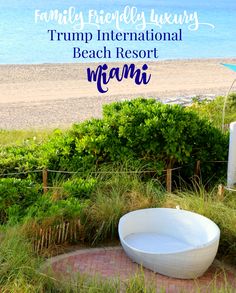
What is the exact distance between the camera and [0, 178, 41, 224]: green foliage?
6.65 meters

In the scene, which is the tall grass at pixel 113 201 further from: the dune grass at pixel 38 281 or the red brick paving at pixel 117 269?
the dune grass at pixel 38 281

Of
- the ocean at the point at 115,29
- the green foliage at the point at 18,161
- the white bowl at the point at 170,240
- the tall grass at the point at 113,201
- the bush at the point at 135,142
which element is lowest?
the white bowl at the point at 170,240

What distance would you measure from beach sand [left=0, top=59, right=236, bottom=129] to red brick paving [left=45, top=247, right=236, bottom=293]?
7451 millimetres

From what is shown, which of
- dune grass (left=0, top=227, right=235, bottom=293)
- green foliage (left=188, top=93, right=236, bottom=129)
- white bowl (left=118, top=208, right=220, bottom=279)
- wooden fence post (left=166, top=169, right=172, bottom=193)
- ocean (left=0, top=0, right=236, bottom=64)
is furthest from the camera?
ocean (left=0, top=0, right=236, bottom=64)

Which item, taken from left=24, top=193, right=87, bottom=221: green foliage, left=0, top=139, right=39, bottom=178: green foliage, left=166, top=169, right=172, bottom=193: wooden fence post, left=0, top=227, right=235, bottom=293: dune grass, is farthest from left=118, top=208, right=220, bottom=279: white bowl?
left=0, top=139, right=39, bottom=178: green foliage

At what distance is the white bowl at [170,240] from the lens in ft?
18.7

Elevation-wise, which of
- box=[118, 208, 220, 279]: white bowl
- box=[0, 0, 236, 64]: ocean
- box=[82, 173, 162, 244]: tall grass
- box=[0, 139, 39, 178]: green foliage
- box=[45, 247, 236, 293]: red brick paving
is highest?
box=[0, 0, 236, 64]: ocean

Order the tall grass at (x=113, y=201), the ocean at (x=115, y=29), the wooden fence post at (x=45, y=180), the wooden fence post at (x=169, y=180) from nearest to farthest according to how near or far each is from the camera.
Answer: the tall grass at (x=113, y=201), the wooden fence post at (x=45, y=180), the wooden fence post at (x=169, y=180), the ocean at (x=115, y=29)

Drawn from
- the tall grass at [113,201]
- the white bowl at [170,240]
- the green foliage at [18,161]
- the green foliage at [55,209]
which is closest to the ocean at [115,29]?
the green foliage at [18,161]

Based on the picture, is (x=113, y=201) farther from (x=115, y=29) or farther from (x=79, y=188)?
(x=115, y=29)

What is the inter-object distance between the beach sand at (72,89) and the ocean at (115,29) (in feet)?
5.97

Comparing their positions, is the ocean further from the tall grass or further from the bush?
the tall grass

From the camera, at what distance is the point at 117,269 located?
5977mm

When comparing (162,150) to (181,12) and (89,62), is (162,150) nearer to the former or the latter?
(89,62)
